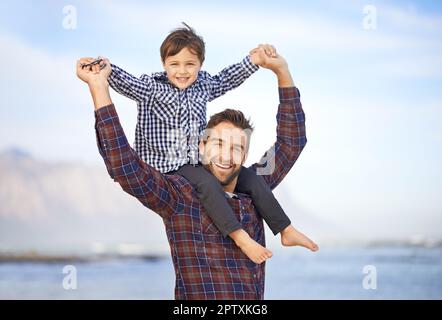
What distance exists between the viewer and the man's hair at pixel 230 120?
9.32ft

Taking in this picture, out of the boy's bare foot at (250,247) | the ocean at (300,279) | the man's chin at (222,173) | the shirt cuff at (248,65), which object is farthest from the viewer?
the ocean at (300,279)

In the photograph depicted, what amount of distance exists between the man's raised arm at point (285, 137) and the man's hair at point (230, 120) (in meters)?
0.30

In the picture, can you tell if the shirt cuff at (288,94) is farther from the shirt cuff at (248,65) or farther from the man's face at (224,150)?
the man's face at (224,150)

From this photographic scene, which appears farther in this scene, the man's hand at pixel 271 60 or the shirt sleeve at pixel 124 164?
the man's hand at pixel 271 60

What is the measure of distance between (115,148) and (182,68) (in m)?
0.48

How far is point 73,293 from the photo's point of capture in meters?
11.5

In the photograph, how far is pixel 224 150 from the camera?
282cm

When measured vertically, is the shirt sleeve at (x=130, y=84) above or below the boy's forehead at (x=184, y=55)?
below

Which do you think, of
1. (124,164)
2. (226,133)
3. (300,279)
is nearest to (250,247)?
(226,133)

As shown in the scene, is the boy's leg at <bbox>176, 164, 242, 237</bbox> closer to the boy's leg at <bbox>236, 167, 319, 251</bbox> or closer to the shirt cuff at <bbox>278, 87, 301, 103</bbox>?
the boy's leg at <bbox>236, 167, 319, 251</bbox>

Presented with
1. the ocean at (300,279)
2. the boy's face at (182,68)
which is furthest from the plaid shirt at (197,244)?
the ocean at (300,279)

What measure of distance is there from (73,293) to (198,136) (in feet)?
29.7
